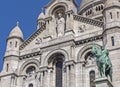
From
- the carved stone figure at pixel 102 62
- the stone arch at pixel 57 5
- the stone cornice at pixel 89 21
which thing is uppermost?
the stone arch at pixel 57 5

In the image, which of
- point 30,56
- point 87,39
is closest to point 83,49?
point 87,39

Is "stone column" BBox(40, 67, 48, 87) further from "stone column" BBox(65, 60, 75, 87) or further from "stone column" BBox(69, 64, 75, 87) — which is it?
"stone column" BBox(69, 64, 75, 87)

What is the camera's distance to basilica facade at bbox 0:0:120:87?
33.6 meters

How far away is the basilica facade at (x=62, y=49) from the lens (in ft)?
110

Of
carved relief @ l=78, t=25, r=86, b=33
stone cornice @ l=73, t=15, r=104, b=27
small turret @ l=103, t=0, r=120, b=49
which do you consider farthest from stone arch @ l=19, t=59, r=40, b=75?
small turret @ l=103, t=0, r=120, b=49

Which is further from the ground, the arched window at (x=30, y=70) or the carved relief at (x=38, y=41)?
the carved relief at (x=38, y=41)

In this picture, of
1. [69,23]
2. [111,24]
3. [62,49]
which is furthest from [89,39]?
[69,23]

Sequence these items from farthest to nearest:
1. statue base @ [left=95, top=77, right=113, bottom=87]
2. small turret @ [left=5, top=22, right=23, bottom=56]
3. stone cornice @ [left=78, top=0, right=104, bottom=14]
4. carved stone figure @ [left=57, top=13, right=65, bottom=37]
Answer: stone cornice @ [left=78, top=0, right=104, bottom=14]
small turret @ [left=5, top=22, right=23, bottom=56]
carved stone figure @ [left=57, top=13, right=65, bottom=37]
statue base @ [left=95, top=77, right=113, bottom=87]

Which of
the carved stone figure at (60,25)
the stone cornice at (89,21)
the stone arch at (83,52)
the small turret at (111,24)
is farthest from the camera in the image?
the carved stone figure at (60,25)

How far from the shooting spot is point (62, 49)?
35469 millimetres

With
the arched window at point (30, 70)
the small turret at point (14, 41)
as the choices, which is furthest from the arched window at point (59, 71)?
the small turret at point (14, 41)

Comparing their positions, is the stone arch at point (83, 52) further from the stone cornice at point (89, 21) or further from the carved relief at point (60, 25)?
the carved relief at point (60, 25)

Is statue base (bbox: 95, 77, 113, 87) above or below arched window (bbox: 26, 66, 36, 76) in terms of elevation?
below

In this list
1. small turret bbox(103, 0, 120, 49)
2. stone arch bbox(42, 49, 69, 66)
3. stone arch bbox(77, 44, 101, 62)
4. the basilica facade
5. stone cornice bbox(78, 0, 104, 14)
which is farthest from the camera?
stone cornice bbox(78, 0, 104, 14)
